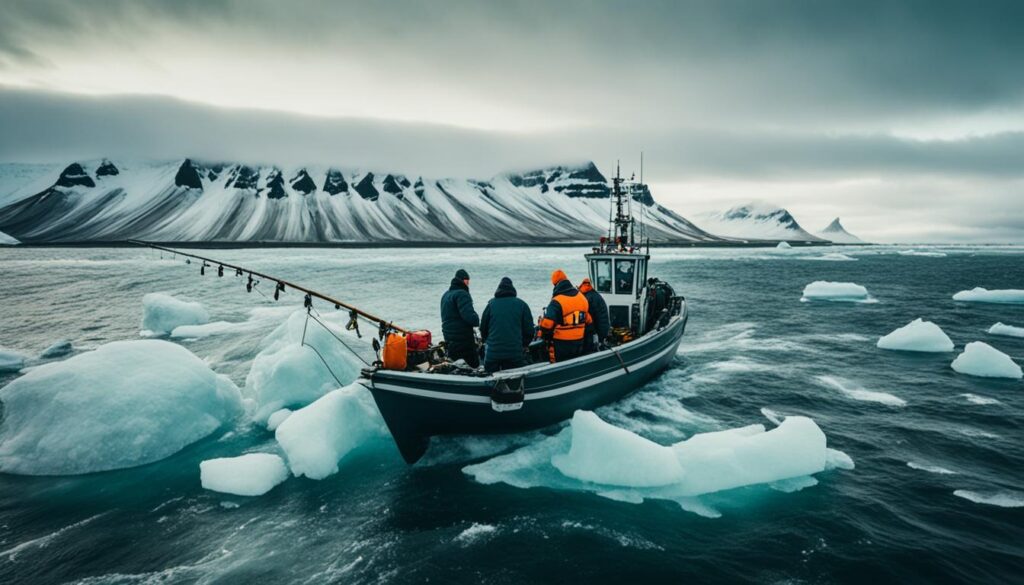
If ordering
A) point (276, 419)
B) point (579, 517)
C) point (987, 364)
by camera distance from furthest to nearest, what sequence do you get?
point (987, 364) → point (276, 419) → point (579, 517)

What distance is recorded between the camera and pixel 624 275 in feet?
48.7

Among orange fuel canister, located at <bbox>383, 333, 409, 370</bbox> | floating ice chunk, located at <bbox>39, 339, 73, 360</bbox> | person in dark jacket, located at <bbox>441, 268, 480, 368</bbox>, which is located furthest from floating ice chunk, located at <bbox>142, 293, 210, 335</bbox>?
orange fuel canister, located at <bbox>383, 333, 409, 370</bbox>

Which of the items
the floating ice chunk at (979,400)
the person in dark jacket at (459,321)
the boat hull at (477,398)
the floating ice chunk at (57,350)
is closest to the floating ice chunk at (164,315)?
the floating ice chunk at (57,350)

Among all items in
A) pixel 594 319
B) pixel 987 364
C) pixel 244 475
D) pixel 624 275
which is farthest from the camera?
pixel 987 364

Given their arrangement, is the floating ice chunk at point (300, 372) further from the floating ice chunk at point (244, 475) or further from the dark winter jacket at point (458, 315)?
the dark winter jacket at point (458, 315)

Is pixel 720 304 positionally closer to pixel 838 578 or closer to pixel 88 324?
pixel 838 578

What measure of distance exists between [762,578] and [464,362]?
589 centimetres

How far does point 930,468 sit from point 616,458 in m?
6.14

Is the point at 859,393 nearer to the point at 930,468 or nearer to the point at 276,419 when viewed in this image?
the point at 930,468

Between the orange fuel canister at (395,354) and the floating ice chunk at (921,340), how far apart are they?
19.4 meters

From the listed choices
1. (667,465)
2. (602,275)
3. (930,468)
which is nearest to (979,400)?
(930,468)

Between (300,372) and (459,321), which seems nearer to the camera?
(459,321)

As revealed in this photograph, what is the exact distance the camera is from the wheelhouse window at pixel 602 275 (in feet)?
48.5

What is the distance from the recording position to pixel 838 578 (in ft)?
20.7
